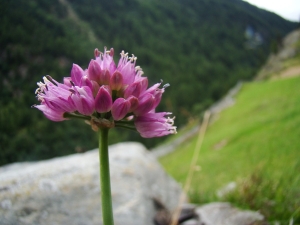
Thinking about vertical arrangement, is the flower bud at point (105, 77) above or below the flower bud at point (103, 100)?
above

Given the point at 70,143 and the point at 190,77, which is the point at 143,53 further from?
the point at 70,143

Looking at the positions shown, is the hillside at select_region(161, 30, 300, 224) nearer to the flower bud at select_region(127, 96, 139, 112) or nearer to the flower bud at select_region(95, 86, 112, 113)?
the flower bud at select_region(127, 96, 139, 112)

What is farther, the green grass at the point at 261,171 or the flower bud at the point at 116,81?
the green grass at the point at 261,171

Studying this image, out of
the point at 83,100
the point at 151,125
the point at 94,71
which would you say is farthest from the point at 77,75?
the point at 151,125

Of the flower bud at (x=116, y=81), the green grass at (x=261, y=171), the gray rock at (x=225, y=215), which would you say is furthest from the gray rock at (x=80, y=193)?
the flower bud at (x=116, y=81)

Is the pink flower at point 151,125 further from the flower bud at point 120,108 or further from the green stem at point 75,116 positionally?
the green stem at point 75,116

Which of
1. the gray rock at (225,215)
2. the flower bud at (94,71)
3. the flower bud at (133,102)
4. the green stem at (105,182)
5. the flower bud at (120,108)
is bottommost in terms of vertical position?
the gray rock at (225,215)

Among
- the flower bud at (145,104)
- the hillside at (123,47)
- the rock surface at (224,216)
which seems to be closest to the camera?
the flower bud at (145,104)
